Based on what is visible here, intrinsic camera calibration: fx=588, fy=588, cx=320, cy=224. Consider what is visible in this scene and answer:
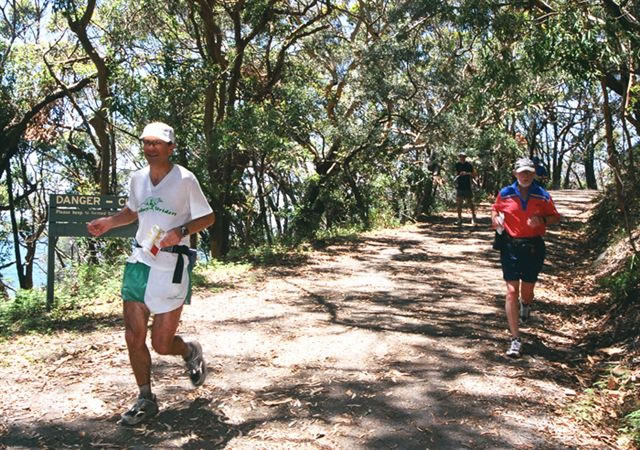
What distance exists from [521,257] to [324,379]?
2.27 meters

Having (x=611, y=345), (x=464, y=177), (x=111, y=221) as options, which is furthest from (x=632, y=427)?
(x=464, y=177)

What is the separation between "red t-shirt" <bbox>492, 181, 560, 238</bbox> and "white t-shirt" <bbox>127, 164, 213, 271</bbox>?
311 centimetres

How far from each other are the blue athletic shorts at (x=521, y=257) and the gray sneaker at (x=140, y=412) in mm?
3407

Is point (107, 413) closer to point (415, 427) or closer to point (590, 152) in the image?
point (415, 427)

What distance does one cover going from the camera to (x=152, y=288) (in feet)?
12.5

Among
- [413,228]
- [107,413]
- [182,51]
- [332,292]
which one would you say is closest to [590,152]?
[413,228]

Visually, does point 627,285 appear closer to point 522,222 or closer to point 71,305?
point 522,222

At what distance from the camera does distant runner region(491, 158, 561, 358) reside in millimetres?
5578

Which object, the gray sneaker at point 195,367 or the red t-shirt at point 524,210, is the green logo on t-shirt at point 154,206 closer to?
the gray sneaker at point 195,367

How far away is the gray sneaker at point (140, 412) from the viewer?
3.90 m

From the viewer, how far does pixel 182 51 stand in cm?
1444

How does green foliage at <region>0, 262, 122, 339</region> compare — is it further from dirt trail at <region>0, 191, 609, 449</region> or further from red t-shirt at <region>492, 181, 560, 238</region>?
red t-shirt at <region>492, 181, 560, 238</region>

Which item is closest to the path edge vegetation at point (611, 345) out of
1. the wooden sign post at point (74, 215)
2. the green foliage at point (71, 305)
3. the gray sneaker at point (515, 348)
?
the gray sneaker at point (515, 348)

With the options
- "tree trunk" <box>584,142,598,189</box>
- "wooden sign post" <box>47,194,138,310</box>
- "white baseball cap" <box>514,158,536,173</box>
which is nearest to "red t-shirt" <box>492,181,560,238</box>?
"white baseball cap" <box>514,158,536,173</box>
